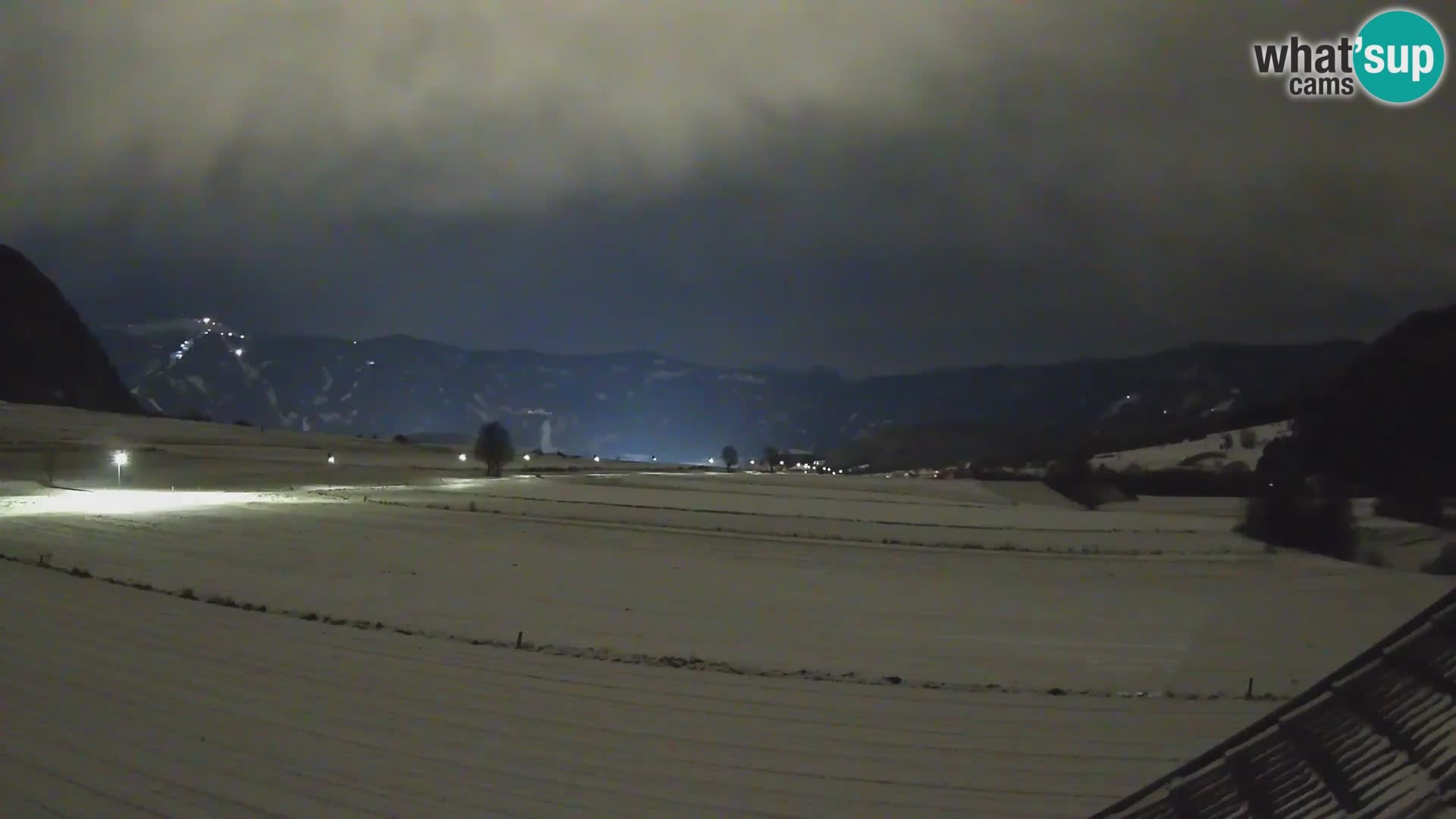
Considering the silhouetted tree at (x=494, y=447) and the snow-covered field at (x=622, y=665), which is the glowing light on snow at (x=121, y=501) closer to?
the snow-covered field at (x=622, y=665)

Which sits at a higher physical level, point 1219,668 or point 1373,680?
point 1373,680

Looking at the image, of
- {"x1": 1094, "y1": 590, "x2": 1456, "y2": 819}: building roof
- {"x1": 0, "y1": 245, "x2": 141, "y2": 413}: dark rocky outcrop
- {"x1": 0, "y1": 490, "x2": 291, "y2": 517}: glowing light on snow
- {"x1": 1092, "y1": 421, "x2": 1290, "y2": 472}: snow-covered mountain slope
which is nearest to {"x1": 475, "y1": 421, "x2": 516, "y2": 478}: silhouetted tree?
{"x1": 0, "y1": 490, "x2": 291, "y2": 517}: glowing light on snow

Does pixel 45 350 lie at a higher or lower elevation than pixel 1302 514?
higher

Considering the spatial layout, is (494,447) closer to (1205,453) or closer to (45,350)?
(1205,453)

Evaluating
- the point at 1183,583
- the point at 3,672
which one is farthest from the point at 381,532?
the point at 1183,583

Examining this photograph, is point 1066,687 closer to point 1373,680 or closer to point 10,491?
point 1373,680

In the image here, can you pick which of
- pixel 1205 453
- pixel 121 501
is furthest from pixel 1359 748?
pixel 1205 453
